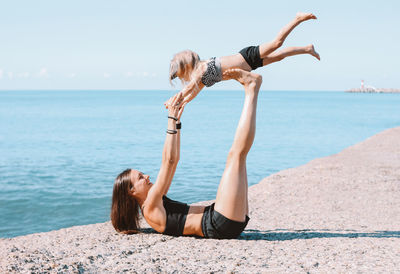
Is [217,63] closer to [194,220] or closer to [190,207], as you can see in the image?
[190,207]

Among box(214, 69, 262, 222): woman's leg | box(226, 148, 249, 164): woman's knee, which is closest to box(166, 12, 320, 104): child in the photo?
box(214, 69, 262, 222): woman's leg

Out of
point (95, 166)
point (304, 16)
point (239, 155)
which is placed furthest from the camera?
point (95, 166)

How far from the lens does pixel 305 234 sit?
18.8ft

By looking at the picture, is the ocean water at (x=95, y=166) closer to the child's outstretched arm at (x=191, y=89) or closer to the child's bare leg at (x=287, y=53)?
the child's outstretched arm at (x=191, y=89)

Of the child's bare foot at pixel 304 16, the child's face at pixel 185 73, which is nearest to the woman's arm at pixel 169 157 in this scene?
the child's face at pixel 185 73

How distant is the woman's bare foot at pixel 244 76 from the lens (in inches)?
195

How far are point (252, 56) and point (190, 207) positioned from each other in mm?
2092

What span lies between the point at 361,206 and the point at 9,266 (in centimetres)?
636

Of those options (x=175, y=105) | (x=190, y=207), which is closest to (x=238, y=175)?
(x=190, y=207)

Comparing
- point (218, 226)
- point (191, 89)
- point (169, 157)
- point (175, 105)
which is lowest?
point (218, 226)

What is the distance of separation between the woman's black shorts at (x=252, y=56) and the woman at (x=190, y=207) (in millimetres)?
584

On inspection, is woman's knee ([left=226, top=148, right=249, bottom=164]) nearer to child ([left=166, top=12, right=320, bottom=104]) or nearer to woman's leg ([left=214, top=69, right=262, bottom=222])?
woman's leg ([left=214, top=69, right=262, bottom=222])

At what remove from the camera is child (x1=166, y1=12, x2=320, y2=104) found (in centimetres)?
525

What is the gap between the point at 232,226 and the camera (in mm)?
4898
